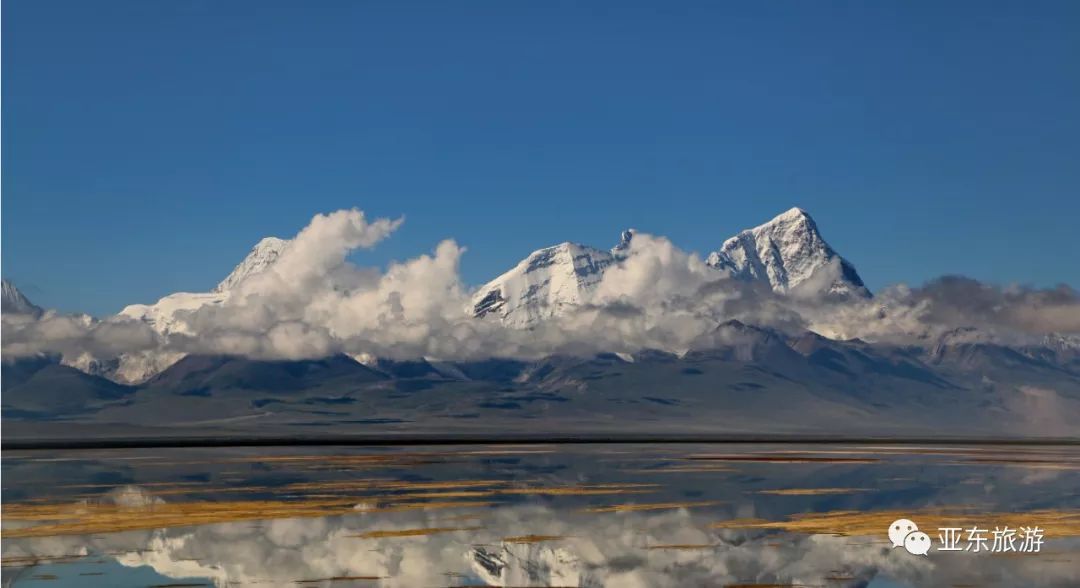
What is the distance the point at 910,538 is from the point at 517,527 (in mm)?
19010

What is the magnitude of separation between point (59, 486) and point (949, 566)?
67781 millimetres

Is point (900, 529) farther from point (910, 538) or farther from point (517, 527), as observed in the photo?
point (517, 527)

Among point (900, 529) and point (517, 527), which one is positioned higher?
point (517, 527)

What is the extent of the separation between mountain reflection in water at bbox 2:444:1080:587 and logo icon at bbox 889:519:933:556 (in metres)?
0.91

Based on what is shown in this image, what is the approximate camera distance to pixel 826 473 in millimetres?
113000

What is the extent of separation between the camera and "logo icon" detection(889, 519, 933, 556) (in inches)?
2163

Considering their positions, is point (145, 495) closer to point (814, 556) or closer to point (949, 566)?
point (814, 556)

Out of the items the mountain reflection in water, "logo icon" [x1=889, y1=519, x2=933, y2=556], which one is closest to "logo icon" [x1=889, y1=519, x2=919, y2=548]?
"logo icon" [x1=889, y1=519, x2=933, y2=556]

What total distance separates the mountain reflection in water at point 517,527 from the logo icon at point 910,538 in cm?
91

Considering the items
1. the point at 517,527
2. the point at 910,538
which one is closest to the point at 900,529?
the point at 910,538

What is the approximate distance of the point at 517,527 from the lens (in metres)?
60.7

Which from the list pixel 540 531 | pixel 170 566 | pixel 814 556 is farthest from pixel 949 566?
pixel 170 566

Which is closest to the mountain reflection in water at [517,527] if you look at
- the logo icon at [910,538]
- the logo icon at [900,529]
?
the logo icon at [900,529]

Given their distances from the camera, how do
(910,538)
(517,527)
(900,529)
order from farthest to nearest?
(517,527), (900,529), (910,538)
